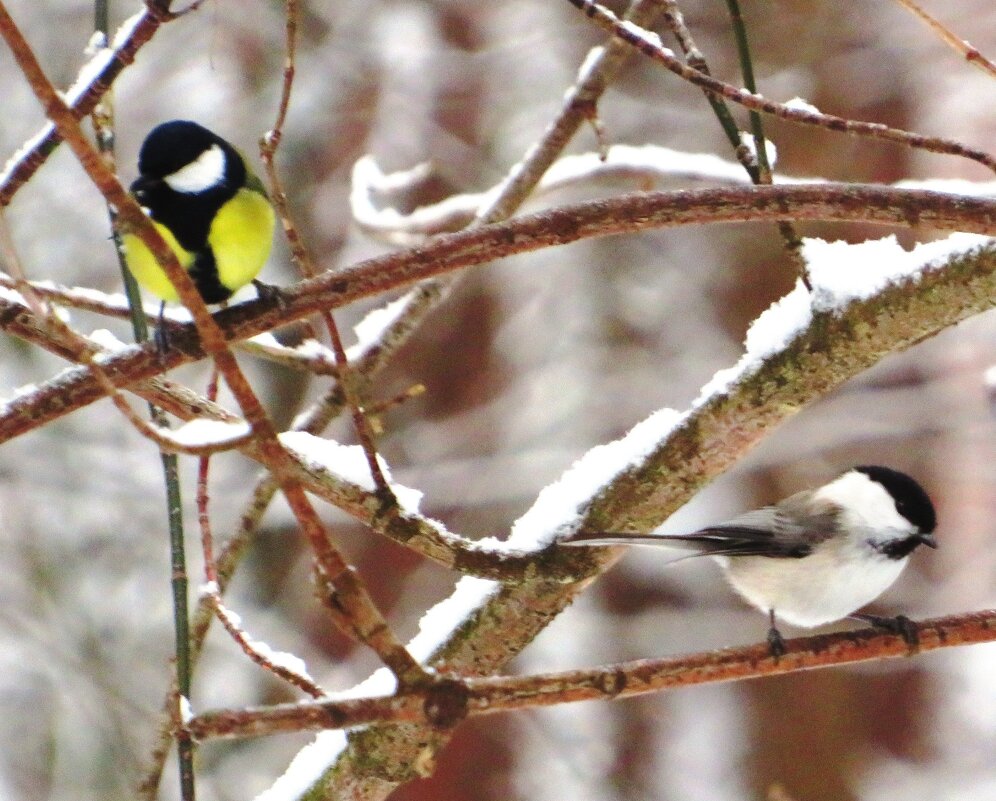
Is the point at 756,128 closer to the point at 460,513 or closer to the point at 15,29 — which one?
the point at 15,29

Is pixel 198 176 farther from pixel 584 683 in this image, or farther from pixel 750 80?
pixel 584 683

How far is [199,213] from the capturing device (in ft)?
6.40

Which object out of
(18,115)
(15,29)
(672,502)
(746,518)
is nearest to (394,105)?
(18,115)

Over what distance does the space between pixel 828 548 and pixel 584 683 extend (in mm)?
1048

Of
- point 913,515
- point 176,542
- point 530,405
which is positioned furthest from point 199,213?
point 530,405

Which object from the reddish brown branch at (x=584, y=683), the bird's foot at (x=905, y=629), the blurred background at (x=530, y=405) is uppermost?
the blurred background at (x=530, y=405)

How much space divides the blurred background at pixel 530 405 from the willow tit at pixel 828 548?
271 cm

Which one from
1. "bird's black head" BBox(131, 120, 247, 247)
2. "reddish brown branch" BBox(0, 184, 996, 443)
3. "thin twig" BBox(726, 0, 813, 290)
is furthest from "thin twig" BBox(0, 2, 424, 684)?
"bird's black head" BBox(131, 120, 247, 247)

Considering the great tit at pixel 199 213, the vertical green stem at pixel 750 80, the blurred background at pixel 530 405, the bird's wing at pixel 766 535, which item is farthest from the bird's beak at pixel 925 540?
the blurred background at pixel 530 405

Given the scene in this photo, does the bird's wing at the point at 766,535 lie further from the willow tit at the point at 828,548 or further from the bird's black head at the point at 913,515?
the bird's black head at the point at 913,515

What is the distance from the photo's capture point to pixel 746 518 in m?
2.16

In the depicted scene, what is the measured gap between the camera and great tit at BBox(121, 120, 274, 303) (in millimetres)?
1934

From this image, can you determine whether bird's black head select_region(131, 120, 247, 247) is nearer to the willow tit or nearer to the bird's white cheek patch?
the bird's white cheek patch

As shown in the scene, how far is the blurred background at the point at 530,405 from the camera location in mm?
4910
